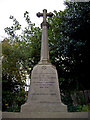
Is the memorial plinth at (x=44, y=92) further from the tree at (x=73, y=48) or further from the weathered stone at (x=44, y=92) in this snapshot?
the tree at (x=73, y=48)

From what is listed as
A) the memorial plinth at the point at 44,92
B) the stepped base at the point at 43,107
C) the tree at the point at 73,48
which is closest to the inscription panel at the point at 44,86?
the memorial plinth at the point at 44,92

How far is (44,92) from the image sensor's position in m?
6.05

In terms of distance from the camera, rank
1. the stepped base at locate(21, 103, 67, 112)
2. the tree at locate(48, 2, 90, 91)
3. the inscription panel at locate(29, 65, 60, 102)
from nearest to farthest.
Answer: the stepped base at locate(21, 103, 67, 112) < the inscription panel at locate(29, 65, 60, 102) < the tree at locate(48, 2, 90, 91)

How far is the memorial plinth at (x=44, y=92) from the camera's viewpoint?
5633mm

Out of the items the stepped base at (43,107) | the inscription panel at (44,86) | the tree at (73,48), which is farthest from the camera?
the tree at (73,48)

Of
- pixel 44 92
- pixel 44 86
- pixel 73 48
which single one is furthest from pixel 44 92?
pixel 73 48

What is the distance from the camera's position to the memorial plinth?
5.63 m

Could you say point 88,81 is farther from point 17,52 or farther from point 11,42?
point 11,42

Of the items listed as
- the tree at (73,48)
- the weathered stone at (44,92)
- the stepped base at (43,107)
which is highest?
the tree at (73,48)

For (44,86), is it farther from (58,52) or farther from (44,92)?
(58,52)

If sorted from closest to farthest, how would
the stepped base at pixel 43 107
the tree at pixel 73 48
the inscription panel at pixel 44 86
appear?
the stepped base at pixel 43 107 → the inscription panel at pixel 44 86 → the tree at pixel 73 48

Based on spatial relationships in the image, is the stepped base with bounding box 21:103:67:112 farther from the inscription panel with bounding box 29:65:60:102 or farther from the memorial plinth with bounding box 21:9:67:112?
the inscription panel with bounding box 29:65:60:102

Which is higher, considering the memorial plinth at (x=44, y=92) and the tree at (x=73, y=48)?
the tree at (x=73, y=48)

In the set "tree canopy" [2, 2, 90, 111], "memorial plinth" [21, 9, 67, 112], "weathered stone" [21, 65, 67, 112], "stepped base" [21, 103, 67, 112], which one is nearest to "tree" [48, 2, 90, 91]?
"tree canopy" [2, 2, 90, 111]
